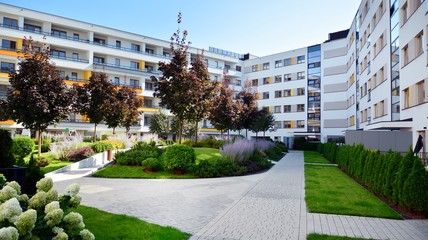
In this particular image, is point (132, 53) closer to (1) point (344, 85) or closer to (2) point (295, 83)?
(2) point (295, 83)

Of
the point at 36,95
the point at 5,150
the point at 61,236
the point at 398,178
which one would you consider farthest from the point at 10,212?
the point at 36,95

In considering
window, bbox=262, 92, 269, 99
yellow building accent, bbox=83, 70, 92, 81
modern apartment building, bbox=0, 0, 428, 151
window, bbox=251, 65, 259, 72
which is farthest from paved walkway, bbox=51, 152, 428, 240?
window, bbox=251, 65, 259, 72

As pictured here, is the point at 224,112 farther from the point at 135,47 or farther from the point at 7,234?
the point at 135,47

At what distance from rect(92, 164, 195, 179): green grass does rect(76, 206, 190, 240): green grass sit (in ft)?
25.7

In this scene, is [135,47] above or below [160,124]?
above

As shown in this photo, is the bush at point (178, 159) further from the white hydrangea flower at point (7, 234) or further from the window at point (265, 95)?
the window at point (265, 95)

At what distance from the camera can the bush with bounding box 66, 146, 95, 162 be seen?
63.1 ft

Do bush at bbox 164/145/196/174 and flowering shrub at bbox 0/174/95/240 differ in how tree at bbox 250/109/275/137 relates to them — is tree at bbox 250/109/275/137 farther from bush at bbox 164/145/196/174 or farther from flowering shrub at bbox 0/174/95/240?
flowering shrub at bbox 0/174/95/240

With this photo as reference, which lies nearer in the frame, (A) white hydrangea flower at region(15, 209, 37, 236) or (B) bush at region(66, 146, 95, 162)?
(A) white hydrangea flower at region(15, 209, 37, 236)

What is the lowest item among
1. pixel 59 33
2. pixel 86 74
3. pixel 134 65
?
pixel 86 74

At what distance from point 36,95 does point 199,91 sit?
8.68 meters

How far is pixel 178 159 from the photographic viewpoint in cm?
1602

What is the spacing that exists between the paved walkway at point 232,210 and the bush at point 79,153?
19.2 feet

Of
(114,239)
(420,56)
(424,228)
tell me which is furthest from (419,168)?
(420,56)
